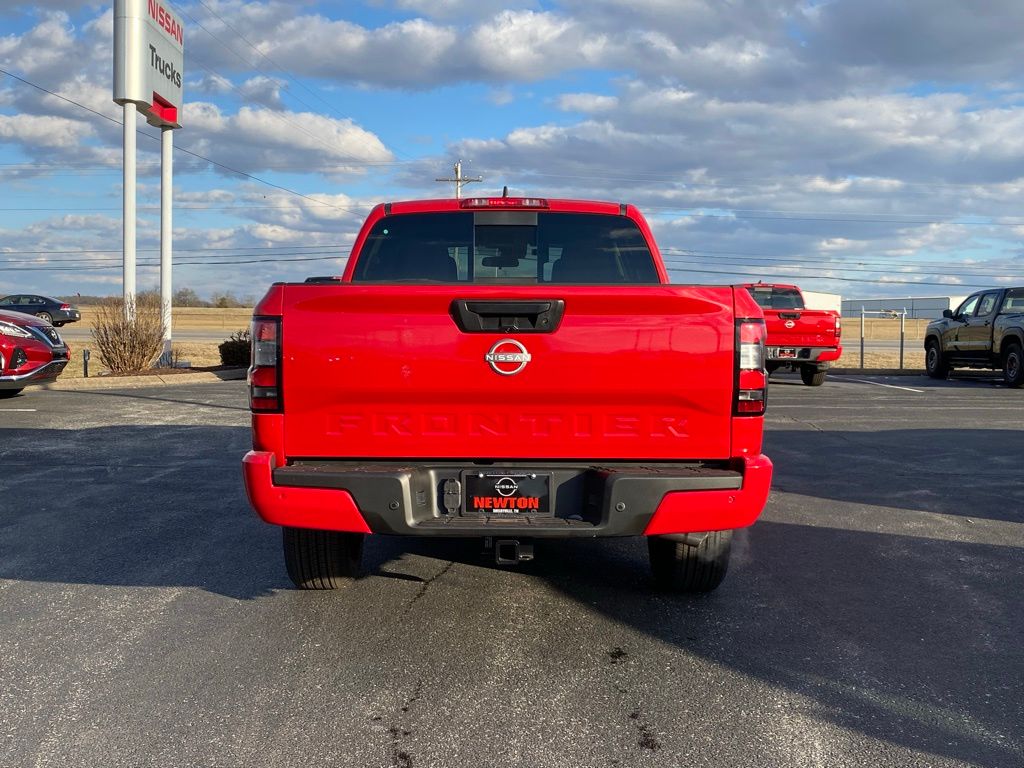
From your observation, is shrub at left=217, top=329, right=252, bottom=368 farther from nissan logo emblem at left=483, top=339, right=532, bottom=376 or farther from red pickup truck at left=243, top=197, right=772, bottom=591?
nissan logo emblem at left=483, top=339, right=532, bottom=376

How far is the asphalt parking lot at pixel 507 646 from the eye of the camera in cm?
311

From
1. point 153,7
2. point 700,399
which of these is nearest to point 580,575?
point 700,399

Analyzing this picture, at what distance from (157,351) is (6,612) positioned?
15.1 metres

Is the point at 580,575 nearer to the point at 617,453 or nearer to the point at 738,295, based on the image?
the point at 617,453

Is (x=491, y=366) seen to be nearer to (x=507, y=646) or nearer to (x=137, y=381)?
(x=507, y=646)

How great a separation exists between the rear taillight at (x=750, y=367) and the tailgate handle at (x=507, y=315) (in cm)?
75

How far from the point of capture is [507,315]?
3760 mm

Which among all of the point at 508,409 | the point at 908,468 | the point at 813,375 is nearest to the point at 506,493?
the point at 508,409

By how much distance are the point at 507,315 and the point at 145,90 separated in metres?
19.6

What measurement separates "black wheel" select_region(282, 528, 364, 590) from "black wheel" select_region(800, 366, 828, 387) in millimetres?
15007

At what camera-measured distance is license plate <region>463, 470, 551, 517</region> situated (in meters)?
3.80

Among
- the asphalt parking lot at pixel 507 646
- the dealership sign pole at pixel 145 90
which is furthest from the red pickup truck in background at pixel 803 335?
the dealership sign pole at pixel 145 90

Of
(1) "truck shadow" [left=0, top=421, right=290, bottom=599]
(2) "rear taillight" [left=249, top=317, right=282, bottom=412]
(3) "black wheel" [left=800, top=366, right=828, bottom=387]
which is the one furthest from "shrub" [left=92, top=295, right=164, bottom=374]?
(2) "rear taillight" [left=249, top=317, right=282, bottom=412]

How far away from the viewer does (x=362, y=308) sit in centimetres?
375
